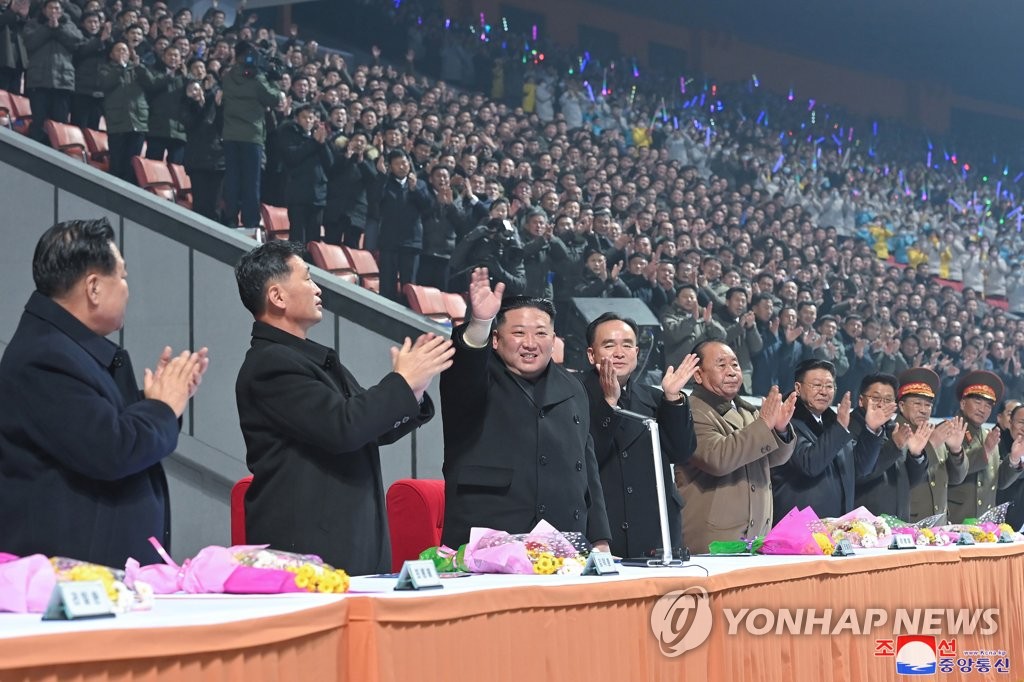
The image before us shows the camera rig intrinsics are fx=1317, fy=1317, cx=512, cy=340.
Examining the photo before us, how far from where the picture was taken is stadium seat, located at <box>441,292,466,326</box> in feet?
25.1

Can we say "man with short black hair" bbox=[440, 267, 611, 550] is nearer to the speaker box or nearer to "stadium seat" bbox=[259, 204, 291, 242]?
the speaker box

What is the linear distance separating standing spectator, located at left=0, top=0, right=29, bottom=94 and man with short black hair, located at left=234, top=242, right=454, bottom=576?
5.53 m

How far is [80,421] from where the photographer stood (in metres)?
1.82

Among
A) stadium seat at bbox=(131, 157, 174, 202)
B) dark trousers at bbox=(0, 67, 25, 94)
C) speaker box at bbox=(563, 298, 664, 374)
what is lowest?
speaker box at bbox=(563, 298, 664, 374)

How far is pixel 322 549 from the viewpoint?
2.17 metres

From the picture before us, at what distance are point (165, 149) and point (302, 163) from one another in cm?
76

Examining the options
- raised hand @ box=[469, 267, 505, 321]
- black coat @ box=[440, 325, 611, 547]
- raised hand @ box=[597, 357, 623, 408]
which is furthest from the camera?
raised hand @ box=[597, 357, 623, 408]

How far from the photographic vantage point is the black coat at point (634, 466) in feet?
10.2

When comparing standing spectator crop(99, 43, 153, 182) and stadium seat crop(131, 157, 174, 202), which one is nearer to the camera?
stadium seat crop(131, 157, 174, 202)

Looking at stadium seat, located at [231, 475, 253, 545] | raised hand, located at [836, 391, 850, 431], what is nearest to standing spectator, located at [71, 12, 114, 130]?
stadium seat, located at [231, 475, 253, 545]

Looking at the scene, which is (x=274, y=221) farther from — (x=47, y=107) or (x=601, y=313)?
(x=601, y=313)

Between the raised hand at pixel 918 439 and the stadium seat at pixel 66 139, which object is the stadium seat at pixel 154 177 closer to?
Answer: the stadium seat at pixel 66 139

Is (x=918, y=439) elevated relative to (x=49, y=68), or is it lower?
lower

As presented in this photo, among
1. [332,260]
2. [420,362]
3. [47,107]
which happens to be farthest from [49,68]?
[420,362]
